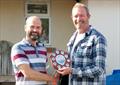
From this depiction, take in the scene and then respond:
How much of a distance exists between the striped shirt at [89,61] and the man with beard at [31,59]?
30cm

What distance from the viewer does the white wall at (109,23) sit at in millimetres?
8469

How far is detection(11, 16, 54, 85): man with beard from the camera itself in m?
4.05

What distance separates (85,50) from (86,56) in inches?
2.5

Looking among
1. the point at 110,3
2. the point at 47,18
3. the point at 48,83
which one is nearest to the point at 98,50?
the point at 48,83

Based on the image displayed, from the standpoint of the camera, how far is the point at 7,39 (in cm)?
966

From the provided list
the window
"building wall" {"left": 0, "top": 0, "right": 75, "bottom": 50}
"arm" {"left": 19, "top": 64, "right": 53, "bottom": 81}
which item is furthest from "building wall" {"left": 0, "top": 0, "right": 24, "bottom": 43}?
"arm" {"left": 19, "top": 64, "right": 53, "bottom": 81}

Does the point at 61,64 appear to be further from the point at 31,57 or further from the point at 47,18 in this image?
the point at 47,18

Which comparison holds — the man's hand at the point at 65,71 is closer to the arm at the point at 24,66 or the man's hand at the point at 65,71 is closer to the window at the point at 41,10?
the arm at the point at 24,66

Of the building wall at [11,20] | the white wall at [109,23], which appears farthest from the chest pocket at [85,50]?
the building wall at [11,20]

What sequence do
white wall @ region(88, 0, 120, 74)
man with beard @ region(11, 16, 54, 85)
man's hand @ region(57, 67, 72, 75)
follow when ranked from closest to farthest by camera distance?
man's hand @ region(57, 67, 72, 75) → man with beard @ region(11, 16, 54, 85) → white wall @ region(88, 0, 120, 74)

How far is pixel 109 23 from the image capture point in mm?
8500

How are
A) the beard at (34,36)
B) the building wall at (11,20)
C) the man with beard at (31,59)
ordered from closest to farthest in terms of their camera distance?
1. the man with beard at (31,59)
2. the beard at (34,36)
3. the building wall at (11,20)

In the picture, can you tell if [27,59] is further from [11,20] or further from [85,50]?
[11,20]

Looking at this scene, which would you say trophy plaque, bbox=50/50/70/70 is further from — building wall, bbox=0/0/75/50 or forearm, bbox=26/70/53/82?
building wall, bbox=0/0/75/50
